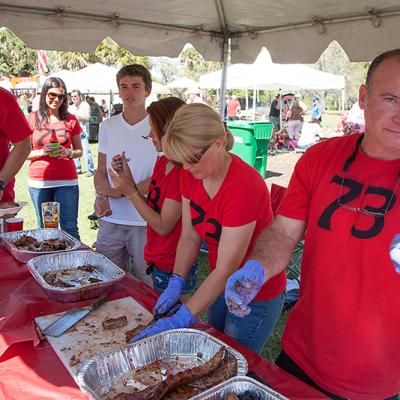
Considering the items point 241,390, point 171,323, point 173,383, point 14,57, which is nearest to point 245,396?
point 241,390

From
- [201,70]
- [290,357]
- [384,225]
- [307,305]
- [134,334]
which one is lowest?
[290,357]

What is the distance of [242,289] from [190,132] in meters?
0.62

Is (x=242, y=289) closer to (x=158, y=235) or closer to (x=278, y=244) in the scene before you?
(x=278, y=244)

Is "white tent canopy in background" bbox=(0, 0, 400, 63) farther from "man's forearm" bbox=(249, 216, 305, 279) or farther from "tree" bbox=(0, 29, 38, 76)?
"tree" bbox=(0, 29, 38, 76)

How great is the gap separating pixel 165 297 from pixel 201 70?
63.8 metres

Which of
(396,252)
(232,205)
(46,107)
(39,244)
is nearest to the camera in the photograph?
(396,252)

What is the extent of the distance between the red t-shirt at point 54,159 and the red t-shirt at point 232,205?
226 cm

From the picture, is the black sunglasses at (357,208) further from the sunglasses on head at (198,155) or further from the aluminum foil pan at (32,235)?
the aluminum foil pan at (32,235)

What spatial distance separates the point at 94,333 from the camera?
1639 mm

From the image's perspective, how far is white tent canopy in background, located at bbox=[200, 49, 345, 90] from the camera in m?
14.5

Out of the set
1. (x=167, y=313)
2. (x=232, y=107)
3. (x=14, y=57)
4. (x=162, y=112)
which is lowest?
(x=167, y=313)

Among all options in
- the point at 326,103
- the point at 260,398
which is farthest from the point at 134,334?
the point at 326,103

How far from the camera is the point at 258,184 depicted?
1825 mm

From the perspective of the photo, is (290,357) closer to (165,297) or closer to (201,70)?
(165,297)
